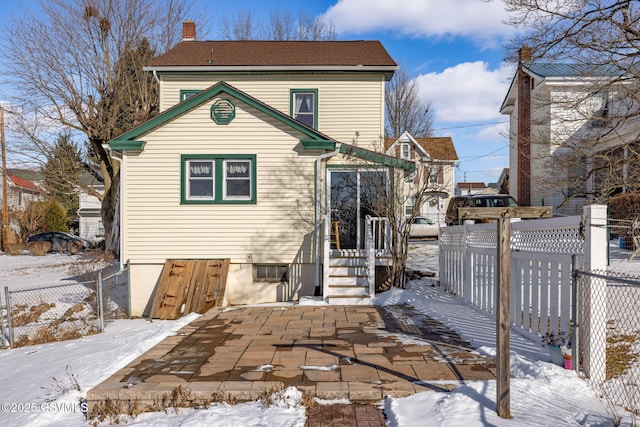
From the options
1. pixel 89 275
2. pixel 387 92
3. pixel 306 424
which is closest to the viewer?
pixel 306 424

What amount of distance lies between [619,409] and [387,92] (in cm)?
3232

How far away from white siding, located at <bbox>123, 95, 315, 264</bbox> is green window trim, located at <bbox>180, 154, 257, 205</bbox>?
97mm

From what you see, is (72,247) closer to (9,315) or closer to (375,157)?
(9,315)

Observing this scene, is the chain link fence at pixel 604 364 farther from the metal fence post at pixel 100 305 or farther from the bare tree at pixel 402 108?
the bare tree at pixel 402 108

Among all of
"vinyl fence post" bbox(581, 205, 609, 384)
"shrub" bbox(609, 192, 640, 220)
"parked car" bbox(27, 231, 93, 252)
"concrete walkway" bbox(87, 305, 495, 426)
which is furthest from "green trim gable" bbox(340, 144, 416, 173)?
"parked car" bbox(27, 231, 93, 252)

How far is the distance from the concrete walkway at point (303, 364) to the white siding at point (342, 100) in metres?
7.63

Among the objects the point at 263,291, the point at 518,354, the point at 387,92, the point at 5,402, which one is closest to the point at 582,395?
the point at 518,354

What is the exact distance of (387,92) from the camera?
34.2 m

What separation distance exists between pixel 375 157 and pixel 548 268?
619cm

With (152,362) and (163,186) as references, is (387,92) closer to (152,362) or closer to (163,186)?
(163,186)

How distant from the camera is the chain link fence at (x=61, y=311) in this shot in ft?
27.0

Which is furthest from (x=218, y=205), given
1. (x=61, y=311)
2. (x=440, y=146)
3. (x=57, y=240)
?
(x=440, y=146)

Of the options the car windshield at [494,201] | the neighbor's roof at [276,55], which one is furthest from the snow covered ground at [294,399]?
the car windshield at [494,201]

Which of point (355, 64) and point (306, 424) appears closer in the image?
point (306, 424)
